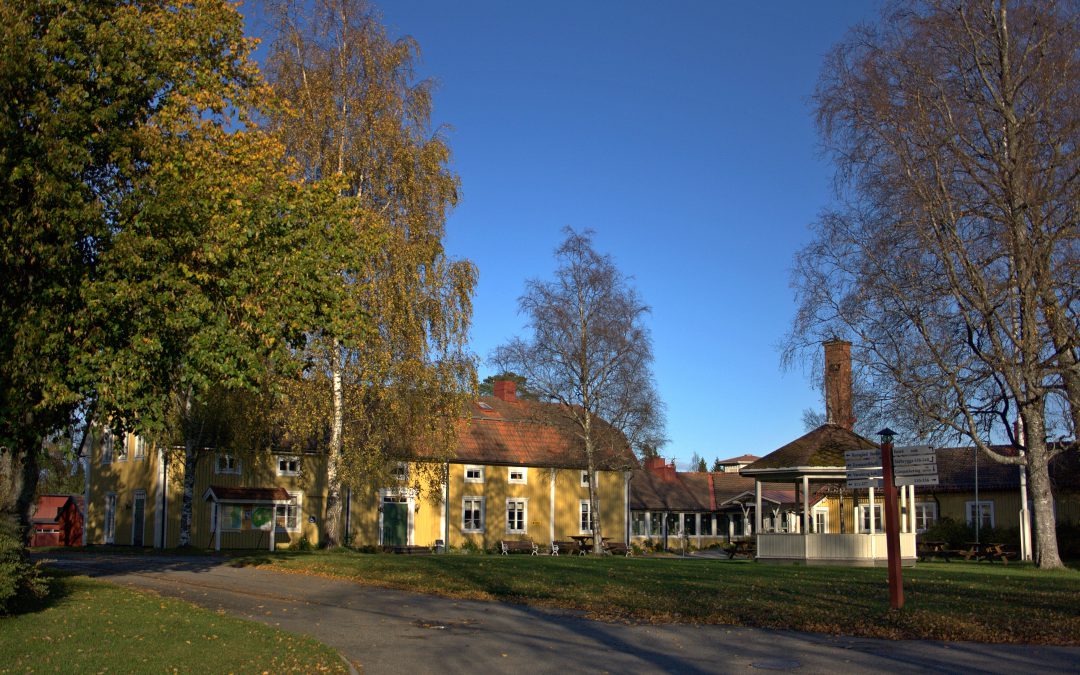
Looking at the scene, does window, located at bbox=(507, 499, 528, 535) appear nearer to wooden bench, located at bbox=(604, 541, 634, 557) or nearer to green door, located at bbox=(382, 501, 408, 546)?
wooden bench, located at bbox=(604, 541, 634, 557)

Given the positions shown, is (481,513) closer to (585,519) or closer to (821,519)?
(585,519)

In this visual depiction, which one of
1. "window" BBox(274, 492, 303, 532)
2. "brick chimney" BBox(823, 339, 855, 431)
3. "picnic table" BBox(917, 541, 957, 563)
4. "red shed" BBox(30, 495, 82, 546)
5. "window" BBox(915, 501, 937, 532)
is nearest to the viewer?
"brick chimney" BBox(823, 339, 855, 431)

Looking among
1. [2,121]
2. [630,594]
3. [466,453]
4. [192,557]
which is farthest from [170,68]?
[466,453]

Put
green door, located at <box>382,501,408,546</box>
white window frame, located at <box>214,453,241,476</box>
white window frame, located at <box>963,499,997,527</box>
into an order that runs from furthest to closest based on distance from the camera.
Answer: white window frame, located at <box>963,499,997,527</box> → green door, located at <box>382,501,408,546</box> → white window frame, located at <box>214,453,241,476</box>

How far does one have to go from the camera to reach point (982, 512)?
48656mm

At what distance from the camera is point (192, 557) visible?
31.9 metres

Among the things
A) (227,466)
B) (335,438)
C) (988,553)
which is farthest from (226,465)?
(988,553)

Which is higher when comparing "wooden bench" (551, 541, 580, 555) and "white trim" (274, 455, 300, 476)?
"white trim" (274, 455, 300, 476)

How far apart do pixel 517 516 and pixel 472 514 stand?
270 centimetres

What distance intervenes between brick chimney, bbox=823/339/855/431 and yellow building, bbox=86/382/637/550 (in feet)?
46.0

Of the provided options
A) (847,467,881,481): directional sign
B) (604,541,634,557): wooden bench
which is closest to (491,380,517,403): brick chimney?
(604,541,634,557): wooden bench

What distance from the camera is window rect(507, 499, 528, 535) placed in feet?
164

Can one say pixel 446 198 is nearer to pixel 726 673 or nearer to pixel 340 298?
pixel 340 298

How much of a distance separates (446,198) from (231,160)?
14707mm
